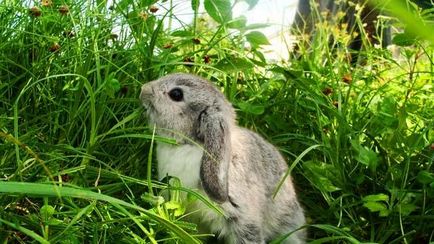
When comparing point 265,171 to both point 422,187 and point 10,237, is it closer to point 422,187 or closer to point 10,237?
point 422,187

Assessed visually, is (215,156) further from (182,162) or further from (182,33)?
(182,33)

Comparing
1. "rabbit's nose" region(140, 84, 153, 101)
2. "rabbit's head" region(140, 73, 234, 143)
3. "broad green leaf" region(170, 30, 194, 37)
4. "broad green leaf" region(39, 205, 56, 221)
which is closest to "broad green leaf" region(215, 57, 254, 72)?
"broad green leaf" region(170, 30, 194, 37)

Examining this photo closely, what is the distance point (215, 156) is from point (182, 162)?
0.19 m

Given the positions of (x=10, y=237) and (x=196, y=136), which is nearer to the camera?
(x=10, y=237)

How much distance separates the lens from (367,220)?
3.04 metres

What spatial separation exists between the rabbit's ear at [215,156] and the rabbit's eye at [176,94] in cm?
16

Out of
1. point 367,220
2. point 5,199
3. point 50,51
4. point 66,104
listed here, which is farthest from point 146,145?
point 367,220

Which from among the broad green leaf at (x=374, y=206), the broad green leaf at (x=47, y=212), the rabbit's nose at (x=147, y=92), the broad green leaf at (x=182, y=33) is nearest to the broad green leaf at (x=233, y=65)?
the broad green leaf at (x=182, y=33)

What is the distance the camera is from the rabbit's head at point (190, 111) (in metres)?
2.51

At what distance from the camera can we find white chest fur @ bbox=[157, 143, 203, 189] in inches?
98.2

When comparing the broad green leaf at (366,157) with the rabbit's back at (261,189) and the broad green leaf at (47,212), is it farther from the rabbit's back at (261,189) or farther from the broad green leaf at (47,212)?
the broad green leaf at (47,212)

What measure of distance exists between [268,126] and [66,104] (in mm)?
1223

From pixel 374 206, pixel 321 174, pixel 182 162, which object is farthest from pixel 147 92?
pixel 374 206

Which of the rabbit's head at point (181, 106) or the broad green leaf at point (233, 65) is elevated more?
the broad green leaf at point (233, 65)
